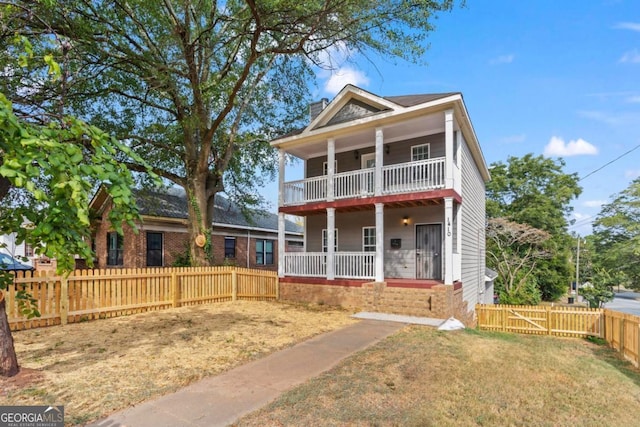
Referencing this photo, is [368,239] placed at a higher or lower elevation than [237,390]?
higher

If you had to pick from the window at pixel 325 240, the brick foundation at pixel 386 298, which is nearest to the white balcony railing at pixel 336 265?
the brick foundation at pixel 386 298

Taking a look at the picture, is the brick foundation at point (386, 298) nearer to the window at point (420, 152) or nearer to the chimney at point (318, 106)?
the window at point (420, 152)

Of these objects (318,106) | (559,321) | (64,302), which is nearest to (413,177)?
(318,106)

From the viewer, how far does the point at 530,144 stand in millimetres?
29484

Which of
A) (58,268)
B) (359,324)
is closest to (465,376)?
(359,324)

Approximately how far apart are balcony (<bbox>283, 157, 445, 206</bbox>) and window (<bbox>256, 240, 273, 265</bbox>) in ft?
33.0

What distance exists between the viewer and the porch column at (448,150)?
9953 millimetres

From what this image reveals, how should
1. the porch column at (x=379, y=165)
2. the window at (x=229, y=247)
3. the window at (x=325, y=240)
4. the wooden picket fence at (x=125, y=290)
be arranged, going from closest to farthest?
the wooden picket fence at (x=125, y=290)
the porch column at (x=379, y=165)
the window at (x=325, y=240)
the window at (x=229, y=247)

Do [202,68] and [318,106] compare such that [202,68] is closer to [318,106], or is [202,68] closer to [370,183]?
[318,106]

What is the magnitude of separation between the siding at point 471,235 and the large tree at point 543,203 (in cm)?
1244

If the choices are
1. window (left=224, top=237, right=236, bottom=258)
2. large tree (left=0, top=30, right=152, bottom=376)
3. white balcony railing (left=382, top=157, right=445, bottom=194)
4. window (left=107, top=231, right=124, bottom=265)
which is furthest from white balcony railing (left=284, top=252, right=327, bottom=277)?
window (left=107, top=231, right=124, bottom=265)

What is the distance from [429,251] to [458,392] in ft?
27.2

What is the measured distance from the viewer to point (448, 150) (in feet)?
33.0

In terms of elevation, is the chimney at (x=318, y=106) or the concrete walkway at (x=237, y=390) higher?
the chimney at (x=318, y=106)
